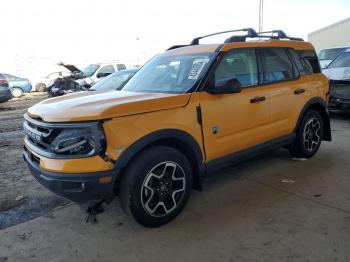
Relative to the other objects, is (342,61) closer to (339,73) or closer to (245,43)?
(339,73)

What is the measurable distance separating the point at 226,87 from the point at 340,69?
619 centimetres

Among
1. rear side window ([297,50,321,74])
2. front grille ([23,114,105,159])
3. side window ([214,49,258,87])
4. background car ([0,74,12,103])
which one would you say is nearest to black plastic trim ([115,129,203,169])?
front grille ([23,114,105,159])

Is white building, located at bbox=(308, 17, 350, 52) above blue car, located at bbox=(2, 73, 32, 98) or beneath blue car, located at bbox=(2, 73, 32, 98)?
beneath

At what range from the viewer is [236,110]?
3.94 m

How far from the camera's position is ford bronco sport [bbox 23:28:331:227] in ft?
9.70

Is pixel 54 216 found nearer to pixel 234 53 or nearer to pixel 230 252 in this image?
pixel 230 252

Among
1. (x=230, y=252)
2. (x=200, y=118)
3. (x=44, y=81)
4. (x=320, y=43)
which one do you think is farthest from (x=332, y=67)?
(x=320, y=43)

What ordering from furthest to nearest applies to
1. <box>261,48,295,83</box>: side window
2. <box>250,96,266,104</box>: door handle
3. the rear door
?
1. <box>261,48,295,83</box>: side window
2. <box>250,96,266,104</box>: door handle
3. the rear door

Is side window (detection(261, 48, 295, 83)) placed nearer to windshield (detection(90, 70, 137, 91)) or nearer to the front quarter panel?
the front quarter panel

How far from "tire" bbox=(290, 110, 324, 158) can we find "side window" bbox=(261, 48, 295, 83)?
2.54ft

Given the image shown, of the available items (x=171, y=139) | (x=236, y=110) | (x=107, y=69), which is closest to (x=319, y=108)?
(x=236, y=110)

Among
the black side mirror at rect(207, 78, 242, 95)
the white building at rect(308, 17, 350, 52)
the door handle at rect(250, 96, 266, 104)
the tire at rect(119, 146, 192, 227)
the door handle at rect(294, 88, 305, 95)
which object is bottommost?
the white building at rect(308, 17, 350, 52)

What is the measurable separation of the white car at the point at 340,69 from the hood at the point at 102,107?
6.09 m

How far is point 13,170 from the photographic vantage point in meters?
5.33
